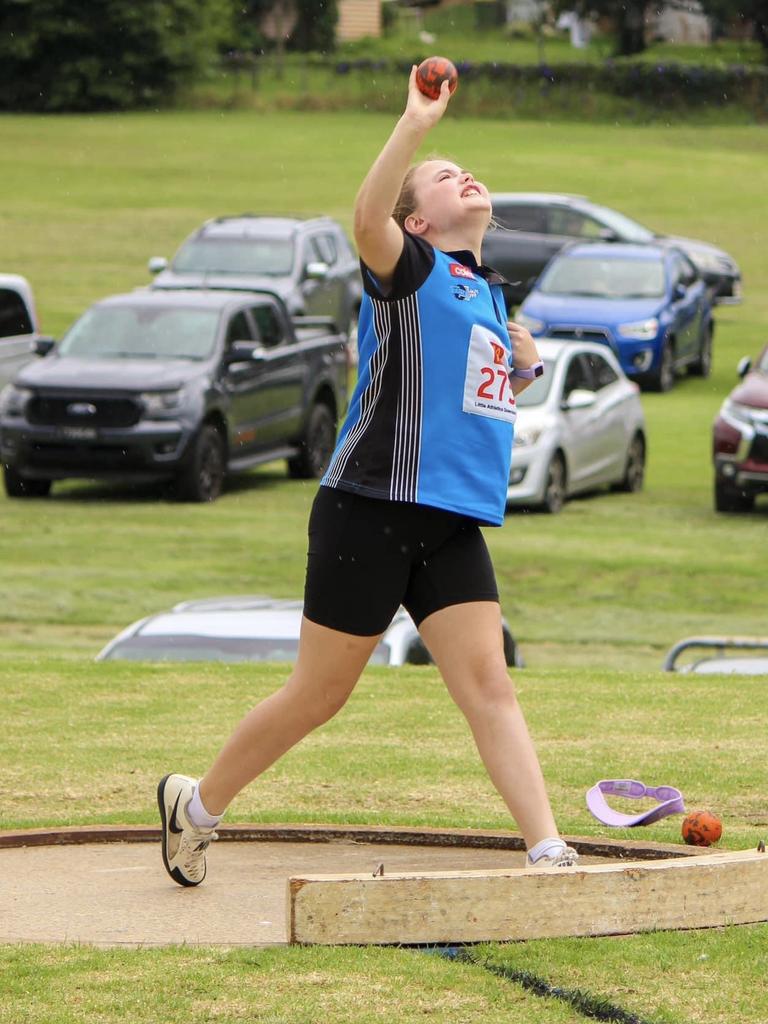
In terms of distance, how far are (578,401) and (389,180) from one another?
15.4 metres

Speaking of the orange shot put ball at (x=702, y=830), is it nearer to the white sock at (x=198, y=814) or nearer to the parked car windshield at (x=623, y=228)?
the white sock at (x=198, y=814)

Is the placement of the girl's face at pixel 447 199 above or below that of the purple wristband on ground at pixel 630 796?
above

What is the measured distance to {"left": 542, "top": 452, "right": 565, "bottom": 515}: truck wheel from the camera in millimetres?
19781

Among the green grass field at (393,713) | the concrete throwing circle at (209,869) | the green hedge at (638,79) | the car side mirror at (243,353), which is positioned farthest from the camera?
the green hedge at (638,79)

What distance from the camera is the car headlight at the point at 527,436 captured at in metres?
19.5

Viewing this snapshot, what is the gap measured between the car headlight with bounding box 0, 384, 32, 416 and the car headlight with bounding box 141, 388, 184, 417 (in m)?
1.06

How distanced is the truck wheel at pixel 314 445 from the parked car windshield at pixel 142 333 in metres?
1.74

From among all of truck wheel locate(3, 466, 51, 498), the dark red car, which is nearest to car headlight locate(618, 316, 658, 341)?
the dark red car

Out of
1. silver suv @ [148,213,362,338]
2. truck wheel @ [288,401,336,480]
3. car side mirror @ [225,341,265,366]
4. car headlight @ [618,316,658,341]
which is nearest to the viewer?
car side mirror @ [225,341,265,366]

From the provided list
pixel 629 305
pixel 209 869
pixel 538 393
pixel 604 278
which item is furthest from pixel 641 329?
pixel 209 869

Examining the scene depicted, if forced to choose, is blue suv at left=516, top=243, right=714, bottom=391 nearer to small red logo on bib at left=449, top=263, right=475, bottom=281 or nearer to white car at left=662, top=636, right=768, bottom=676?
white car at left=662, top=636, right=768, bottom=676

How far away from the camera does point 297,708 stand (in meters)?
5.36

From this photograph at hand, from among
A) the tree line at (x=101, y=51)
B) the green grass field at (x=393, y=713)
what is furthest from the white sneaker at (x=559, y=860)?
the tree line at (x=101, y=51)

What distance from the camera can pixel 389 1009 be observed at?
4.44m
